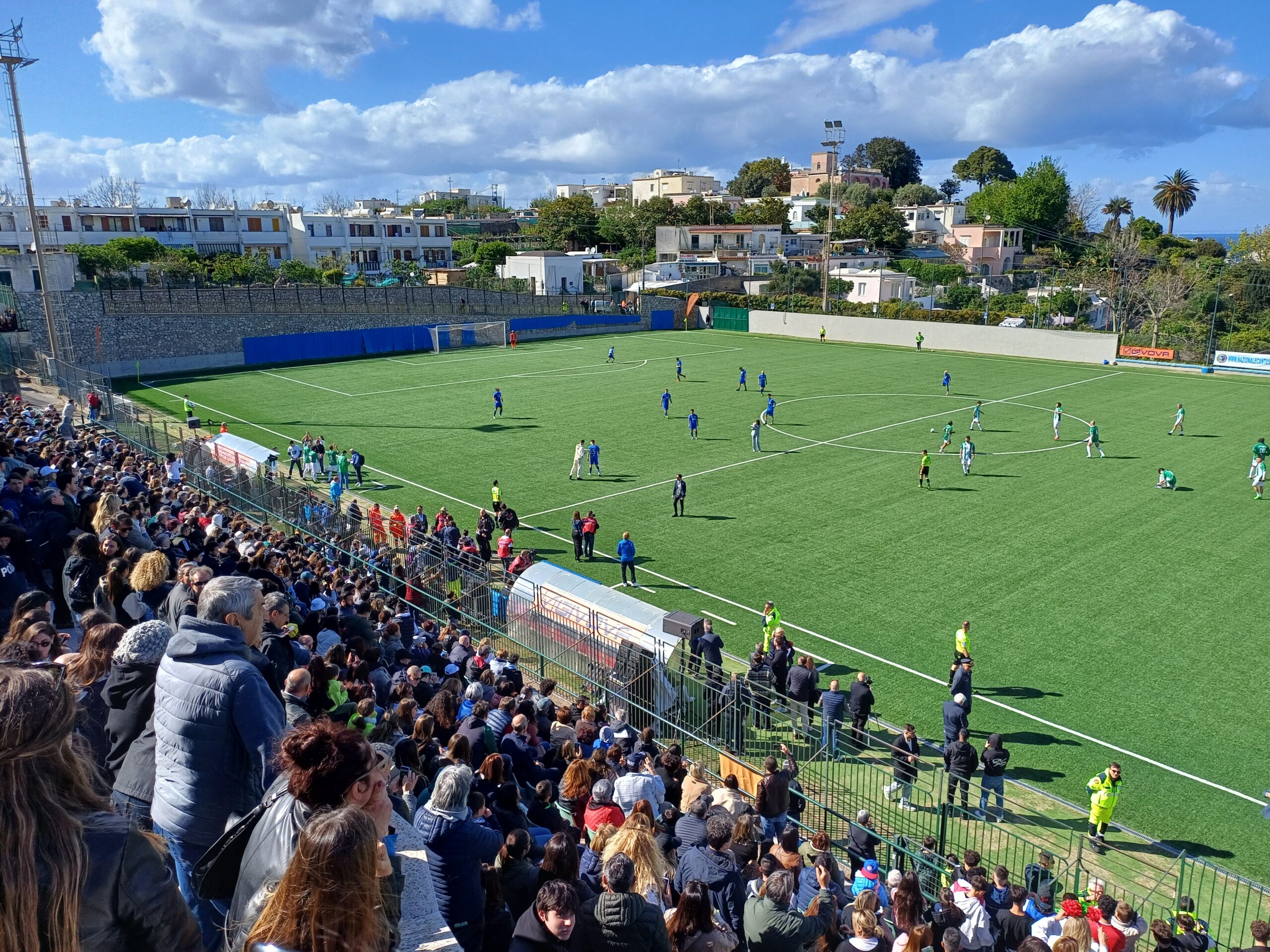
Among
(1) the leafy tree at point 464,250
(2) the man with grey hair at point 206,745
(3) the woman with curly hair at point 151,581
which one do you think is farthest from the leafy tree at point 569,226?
(2) the man with grey hair at point 206,745

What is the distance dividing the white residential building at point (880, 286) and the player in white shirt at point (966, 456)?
161ft

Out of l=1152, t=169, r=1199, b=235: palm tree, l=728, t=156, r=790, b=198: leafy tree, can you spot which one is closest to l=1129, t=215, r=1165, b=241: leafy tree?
l=1152, t=169, r=1199, b=235: palm tree

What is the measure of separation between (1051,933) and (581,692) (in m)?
7.86

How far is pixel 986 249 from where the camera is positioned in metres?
98.8

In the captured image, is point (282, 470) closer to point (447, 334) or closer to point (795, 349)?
point (447, 334)

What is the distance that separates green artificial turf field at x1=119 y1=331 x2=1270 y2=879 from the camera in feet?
47.2

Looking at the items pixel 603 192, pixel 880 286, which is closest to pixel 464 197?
pixel 603 192

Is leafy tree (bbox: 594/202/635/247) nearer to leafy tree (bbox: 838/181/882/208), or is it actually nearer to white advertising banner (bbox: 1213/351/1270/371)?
leafy tree (bbox: 838/181/882/208)

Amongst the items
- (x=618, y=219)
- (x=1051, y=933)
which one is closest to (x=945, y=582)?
(x=1051, y=933)

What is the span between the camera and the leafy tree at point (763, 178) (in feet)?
456

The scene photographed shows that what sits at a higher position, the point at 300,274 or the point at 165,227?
the point at 165,227

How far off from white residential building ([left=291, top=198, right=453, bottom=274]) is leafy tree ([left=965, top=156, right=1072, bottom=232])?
216ft

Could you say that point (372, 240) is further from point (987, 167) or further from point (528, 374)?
point (987, 167)

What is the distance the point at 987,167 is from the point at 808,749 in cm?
13686
